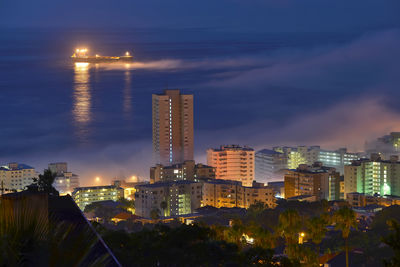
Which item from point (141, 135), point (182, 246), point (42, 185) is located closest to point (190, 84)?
point (141, 135)

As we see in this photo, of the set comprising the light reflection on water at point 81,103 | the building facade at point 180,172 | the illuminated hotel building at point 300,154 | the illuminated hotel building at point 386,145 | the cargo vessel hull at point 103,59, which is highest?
the cargo vessel hull at point 103,59

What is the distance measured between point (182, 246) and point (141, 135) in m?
16.9

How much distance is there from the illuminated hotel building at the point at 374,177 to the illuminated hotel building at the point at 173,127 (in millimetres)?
3943

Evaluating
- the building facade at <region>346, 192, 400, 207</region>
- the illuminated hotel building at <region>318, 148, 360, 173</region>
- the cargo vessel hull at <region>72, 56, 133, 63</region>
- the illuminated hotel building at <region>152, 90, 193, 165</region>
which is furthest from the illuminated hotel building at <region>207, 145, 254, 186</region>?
the cargo vessel hull at <region>72, 56, 133, 63</region>

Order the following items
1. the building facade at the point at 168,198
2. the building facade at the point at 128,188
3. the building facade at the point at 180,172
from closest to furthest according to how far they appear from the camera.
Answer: the building facade at the point at 168,198, the building facade at the point at 128,188, the building facade at the point at 180,172

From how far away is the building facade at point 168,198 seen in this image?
12.7 meters

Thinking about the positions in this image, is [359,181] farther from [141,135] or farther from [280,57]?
[280,57]

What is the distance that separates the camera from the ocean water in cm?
1884

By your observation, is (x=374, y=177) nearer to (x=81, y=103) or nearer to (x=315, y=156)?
(x=315, y=156)

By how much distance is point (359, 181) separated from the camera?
1466 centimetres

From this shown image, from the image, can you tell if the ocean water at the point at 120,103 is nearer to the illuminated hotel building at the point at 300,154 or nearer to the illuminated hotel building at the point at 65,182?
the illuminated hotel building at the point at 65,182

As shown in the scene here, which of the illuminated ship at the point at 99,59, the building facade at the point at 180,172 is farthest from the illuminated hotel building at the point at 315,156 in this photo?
the illuminated ship at the point at 99,59

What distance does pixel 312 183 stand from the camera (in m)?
14.0

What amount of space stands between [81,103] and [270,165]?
10994mm
